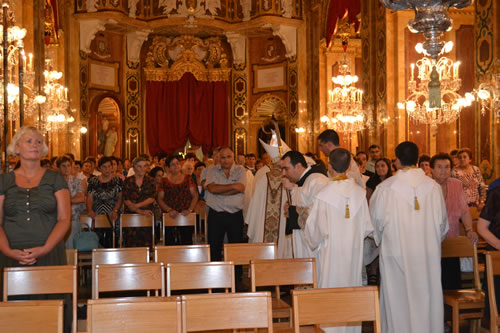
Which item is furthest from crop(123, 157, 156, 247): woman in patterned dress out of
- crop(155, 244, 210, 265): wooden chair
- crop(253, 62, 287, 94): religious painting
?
crop(253, 62, 287, 94): religious painting

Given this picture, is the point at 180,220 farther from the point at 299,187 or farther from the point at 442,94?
the point at 442,94

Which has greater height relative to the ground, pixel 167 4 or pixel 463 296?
pixel 167 4

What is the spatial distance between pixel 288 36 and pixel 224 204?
14489mm

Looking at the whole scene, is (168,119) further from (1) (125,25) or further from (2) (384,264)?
(2) (384,264)

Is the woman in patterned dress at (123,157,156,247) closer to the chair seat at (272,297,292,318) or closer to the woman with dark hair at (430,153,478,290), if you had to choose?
the chair seat at (272,297,292,318)

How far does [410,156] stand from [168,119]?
1909cm

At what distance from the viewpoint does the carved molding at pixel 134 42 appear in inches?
887

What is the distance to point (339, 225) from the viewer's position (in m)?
5.23

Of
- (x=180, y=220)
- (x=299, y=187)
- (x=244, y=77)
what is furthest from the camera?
(x=244, y=77)

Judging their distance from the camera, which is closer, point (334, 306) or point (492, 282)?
point (334, 306)

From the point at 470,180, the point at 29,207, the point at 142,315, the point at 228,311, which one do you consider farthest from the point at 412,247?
the point at 470,180

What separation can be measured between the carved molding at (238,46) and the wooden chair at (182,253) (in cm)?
1869

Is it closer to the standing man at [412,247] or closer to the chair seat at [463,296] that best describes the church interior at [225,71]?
the chair seat at [463,296]

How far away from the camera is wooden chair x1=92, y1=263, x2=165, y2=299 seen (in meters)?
4.50
